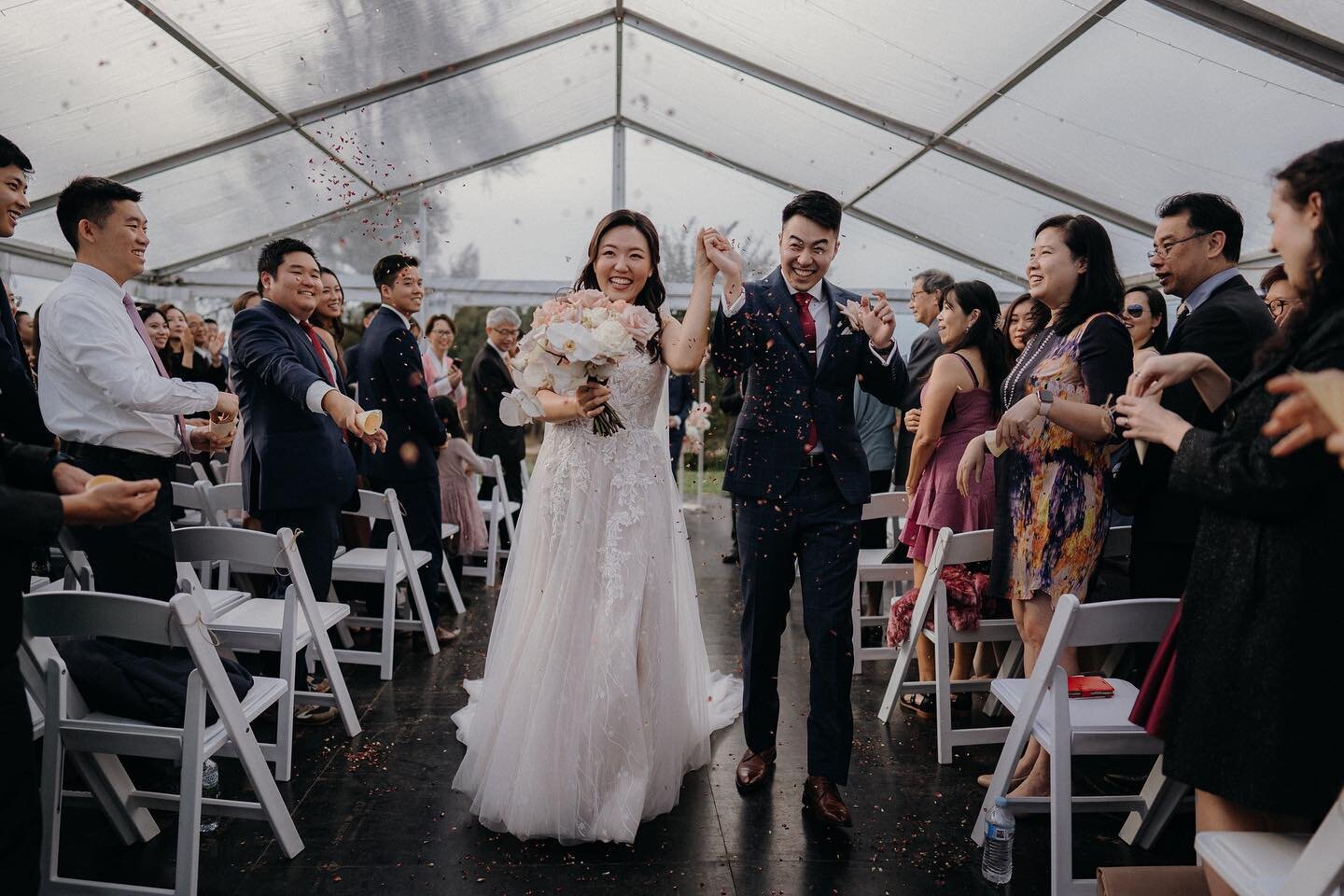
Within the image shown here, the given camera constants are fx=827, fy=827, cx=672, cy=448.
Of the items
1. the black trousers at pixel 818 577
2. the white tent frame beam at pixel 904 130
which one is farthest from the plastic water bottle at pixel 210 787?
the white tent frame beam at pixel 904 130

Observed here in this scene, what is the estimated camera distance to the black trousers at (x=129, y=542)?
274 centimetres

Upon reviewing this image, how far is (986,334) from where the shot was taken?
11.4 ft

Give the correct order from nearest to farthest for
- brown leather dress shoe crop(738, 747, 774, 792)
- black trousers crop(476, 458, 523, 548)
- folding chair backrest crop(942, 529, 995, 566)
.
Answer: brown leather dress shoe crop(738, 747, 774, 792) < folding chair backrest crop(942, 529, 995, 566) < black trousers crop(476, 458, 523, 548)

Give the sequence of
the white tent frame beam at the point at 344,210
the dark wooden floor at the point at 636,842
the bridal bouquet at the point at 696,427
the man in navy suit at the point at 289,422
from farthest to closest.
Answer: the bridal bouquet at the point at 696,427
the white tent frame beam at the point at 344,210
the man in navy suit at the point at 289,422
the dark wooden floor at the point at 636,842

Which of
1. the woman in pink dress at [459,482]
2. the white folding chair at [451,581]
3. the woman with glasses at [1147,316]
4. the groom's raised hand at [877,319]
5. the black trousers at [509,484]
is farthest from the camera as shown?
the black trousers at [509,484]

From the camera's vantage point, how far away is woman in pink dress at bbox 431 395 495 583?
5664mm

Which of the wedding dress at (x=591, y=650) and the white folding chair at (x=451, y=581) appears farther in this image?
the white folding chair at (x=451, y=581)

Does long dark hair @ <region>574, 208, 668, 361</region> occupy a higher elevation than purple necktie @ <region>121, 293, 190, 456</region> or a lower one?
higher

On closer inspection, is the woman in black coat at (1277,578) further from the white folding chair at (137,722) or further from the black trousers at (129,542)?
the black trousers at (129,542)

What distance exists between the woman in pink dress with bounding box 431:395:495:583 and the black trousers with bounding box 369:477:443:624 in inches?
31.8

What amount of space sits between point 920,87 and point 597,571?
4.76 metres

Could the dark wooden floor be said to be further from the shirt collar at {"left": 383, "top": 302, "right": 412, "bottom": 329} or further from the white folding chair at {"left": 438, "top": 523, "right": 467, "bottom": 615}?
the shirt collar at {"left": 383, "top": 302, "right": 412, "bottom": 329}

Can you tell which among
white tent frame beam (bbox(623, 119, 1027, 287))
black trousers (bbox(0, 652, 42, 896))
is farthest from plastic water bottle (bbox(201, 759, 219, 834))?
white tent frame beam (bbox(623, 119, 1027, 287))

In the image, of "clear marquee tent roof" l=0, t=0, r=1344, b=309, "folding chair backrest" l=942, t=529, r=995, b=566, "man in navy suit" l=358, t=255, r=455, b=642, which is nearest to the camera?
"folding chair backrest" l=942, t=529, r=995, b=566
